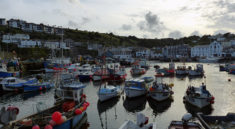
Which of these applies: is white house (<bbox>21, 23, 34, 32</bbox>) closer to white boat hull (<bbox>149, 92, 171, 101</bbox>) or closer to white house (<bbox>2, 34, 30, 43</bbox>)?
white house (<bbox>2, 34, 30, 43</bbox>)

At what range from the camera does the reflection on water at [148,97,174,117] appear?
2156 cm

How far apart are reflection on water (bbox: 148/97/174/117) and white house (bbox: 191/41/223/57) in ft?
371

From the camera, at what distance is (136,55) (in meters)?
171

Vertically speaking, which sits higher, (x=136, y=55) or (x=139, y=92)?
(x=136, y=55)

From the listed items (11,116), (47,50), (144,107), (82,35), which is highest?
(82,35)

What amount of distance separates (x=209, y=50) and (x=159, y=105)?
121 metres

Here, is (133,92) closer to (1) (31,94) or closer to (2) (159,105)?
(2) (159,105)

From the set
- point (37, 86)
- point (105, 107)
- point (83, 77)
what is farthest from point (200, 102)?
point (83, 77)

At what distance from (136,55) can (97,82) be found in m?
130

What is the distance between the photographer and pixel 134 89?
26.1 metres

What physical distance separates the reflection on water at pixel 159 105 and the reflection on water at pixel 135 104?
1.11 metres

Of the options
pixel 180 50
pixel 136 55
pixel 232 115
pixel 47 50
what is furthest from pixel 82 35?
pixel 232 115

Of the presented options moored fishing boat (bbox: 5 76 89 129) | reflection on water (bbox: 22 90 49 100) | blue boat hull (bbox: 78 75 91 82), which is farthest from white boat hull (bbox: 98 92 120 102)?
blue boat hull (bbox: 78 75 91 82)

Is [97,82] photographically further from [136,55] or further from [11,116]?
[136,55]
